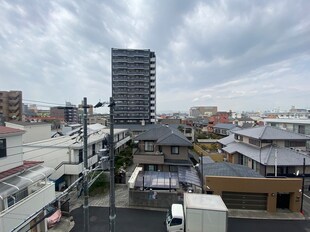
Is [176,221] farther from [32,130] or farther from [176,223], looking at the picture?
[32,130]

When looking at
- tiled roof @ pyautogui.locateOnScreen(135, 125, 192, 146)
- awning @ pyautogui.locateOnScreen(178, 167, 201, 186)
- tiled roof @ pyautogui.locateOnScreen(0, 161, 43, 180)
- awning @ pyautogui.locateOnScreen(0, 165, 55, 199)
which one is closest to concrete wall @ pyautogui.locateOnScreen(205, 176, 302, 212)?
awning @ pyautogui.locateOnScreen(178, 167, 201, 186)

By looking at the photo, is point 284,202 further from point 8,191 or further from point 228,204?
point 8,191

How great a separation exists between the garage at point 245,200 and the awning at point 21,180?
48.5 ft

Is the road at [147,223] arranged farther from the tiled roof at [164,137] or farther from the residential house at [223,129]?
the residential house at [223,129]

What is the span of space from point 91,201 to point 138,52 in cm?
6463

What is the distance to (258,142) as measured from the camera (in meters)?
25.3

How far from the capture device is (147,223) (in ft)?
48.0

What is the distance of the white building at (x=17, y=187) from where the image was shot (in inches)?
390

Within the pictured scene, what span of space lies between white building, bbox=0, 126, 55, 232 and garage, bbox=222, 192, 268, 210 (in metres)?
14.5

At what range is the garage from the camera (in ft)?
56.4

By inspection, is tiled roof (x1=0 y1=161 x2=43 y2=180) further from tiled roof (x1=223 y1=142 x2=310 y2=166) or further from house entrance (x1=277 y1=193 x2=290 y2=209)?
tiled roof (x1=223 y1=142 x2=310 y2=166)

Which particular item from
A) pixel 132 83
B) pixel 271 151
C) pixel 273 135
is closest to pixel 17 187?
pixel 271 151

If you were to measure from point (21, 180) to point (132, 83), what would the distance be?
2526 inches

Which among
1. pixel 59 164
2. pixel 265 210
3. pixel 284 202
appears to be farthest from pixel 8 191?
pixel 284 202
